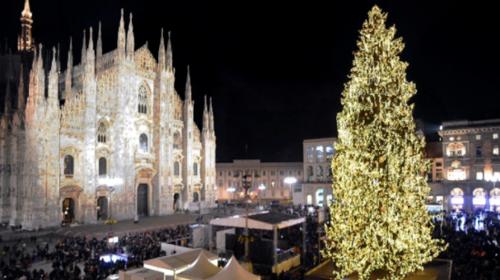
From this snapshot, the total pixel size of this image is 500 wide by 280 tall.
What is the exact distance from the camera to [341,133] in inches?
531

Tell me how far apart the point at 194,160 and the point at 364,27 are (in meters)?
44.4

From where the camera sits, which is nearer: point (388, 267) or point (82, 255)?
point (388, 267)

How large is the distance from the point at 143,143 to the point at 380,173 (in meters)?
40.1

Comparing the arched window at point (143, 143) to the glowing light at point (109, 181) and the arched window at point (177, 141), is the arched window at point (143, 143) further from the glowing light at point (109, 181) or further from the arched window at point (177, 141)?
the glowing light at point (109, 181)

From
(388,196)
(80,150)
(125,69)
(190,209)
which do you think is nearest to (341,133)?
(388,196)

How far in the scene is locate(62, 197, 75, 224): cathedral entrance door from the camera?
40.8 meters

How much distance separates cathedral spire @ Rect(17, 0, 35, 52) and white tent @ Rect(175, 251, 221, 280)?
57.4 meters

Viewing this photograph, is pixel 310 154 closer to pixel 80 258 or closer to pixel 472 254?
pixel 472 254

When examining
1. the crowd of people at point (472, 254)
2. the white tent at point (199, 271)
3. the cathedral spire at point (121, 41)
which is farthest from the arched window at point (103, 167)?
the crowd of people at point (472, 254)

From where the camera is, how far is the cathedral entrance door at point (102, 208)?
145 ft

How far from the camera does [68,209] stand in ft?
135

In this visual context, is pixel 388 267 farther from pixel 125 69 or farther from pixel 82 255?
pixel 125 69

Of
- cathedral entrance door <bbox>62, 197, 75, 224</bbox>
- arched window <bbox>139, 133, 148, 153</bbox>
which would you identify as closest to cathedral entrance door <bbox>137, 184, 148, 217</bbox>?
arched window <bbox>139, 133, 148, 153</bbox>

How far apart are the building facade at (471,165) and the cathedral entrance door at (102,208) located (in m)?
43.1
